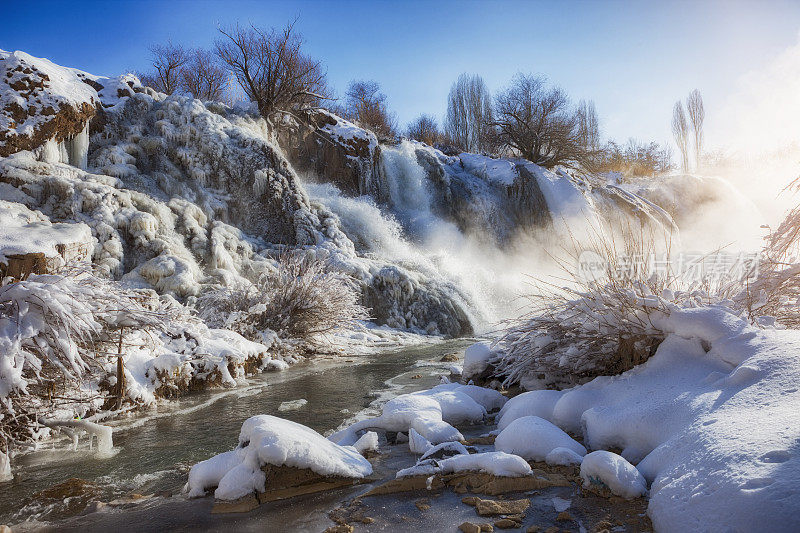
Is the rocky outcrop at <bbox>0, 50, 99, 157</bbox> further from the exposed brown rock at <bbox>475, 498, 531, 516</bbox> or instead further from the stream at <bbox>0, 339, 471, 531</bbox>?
the exposed brown rock at <bbox>475, 498, 531, 516</bbox>

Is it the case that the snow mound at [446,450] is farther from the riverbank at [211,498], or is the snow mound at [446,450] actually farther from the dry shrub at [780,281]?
the dry shrub at [780,281]

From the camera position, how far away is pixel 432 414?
12.4 feet

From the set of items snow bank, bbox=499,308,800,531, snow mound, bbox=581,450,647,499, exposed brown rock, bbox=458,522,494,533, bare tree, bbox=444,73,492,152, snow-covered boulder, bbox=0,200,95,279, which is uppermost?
bare tree, bbox=444,73,492,152

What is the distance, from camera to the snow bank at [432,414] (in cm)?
345

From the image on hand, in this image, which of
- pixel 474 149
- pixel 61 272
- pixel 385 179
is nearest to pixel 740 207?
pixel 474 149

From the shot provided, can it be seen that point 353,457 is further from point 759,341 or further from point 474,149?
point 474,149

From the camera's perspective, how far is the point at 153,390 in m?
5.31

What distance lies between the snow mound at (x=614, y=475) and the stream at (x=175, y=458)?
1.31 m

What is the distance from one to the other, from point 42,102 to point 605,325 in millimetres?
12421

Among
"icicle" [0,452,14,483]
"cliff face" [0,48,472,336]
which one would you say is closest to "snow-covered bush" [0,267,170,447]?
"icicle" [0,452,14,483]

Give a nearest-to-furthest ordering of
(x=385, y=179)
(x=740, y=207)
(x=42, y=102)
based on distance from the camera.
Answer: (x=42, y=102) → (x=385, y=179) → (x=740, y=207)

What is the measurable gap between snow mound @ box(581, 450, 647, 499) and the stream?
1.31m

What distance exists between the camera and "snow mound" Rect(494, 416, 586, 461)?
2.95m

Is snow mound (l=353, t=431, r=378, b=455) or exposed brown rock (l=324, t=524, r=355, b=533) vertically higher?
exposed brown rock (l=324, t=524, r=355, b=533)
